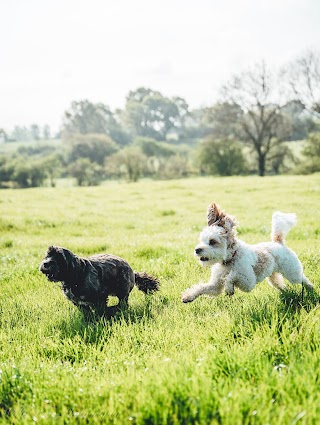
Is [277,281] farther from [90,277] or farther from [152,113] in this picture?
[152,113]

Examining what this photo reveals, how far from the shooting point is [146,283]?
6379 mm

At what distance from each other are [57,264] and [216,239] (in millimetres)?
2218

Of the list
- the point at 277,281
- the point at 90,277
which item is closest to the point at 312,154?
the point at 277,281

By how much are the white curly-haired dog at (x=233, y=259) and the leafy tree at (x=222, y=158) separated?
6345 centimetres

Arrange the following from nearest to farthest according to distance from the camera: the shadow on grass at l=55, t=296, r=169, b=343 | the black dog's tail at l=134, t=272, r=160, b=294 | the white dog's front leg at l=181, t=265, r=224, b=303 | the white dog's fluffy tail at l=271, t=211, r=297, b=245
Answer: the shadow on grass at l=55, t=296, r=169, b=343 < the white dog's front leg at l=181, t=265, r=224, b=303 < the white dog's fluffy tail at l=271, t=211, r=297, b=245 < the black dog's tail at l=134, t=272, r=160, b=294

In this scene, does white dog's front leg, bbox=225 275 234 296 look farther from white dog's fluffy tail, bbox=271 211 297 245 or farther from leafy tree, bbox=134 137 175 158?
leafy tree, bbox=134 137 175 158

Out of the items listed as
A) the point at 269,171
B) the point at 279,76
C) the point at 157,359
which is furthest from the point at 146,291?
the point at 269,171

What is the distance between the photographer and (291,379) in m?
3.04

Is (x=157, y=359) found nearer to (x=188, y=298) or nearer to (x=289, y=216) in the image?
(x=188, y=298)

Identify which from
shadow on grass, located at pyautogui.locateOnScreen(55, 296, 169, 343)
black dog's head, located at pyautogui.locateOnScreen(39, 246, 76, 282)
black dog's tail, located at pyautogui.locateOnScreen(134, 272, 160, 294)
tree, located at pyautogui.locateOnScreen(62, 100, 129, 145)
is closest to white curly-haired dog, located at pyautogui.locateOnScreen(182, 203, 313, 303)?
shadow on grass, located at pyautogui.locateOnScreen(55, 296, 169, 343)

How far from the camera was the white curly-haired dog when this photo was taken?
204 inches

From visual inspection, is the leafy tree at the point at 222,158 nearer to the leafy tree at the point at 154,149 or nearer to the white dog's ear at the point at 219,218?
the leafy tree at the point at 154,149

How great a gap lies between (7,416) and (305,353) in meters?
2.67

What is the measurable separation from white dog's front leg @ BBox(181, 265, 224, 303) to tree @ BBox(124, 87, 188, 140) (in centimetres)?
13532
